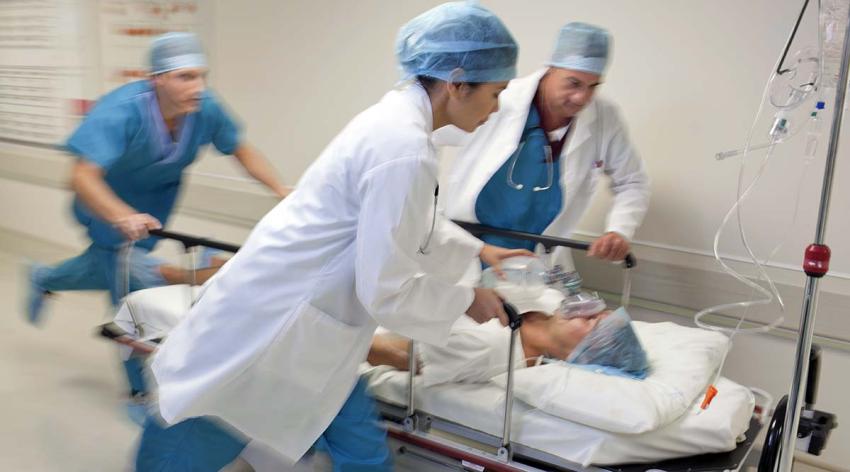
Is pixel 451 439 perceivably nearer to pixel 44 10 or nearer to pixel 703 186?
pixel 703 186

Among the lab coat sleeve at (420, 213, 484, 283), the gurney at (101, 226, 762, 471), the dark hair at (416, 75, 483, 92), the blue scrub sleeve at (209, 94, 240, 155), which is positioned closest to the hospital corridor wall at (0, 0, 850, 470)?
the gurney at (101, 226, 762, 471)

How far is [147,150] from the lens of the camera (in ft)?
7.99

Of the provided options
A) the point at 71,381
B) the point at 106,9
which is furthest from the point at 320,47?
the point at 71,381

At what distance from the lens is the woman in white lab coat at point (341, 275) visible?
1399 mm

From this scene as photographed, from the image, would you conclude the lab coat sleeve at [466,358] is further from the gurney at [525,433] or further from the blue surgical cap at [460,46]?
the blue surgical cap at [460,46]

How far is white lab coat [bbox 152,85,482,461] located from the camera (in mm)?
1391

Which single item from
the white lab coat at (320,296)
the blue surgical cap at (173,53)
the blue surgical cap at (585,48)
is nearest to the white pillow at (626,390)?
the white lab coat at (320,296)

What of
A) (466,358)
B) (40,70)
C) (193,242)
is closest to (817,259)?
(466,358)

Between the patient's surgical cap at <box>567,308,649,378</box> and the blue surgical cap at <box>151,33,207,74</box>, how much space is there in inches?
67.8

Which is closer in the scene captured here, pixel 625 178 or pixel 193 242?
pixel 193 242

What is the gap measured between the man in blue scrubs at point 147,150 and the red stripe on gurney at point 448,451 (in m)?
1.04

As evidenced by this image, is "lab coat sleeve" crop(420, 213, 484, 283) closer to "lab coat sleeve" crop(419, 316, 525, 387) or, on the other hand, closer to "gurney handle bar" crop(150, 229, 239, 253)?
"lab coat sleeve" crop(419, 316, 525, 387)

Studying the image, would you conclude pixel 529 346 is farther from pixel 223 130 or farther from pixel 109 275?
pixel 109 275

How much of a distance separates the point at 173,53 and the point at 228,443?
4.65 ft
